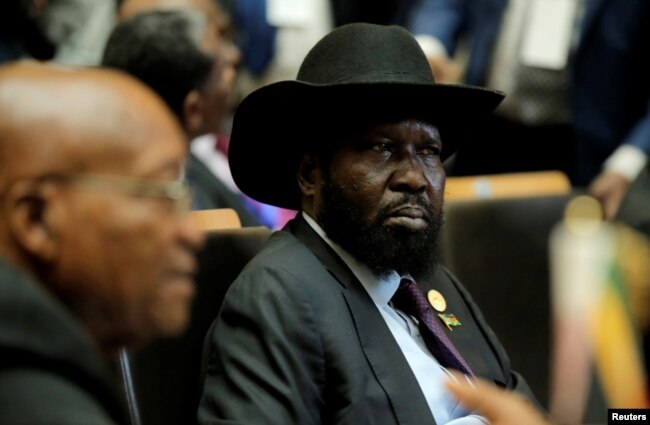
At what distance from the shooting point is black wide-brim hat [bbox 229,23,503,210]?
8.26 feet

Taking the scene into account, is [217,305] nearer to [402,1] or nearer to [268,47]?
[268,47]

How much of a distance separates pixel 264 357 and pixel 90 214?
32.0 inches

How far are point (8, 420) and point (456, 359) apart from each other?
1.50 metres

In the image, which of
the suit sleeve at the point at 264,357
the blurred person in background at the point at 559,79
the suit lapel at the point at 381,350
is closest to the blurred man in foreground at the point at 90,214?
the suit sleeve at the point at 264,357

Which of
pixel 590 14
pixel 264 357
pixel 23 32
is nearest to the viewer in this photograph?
pixel 264 357

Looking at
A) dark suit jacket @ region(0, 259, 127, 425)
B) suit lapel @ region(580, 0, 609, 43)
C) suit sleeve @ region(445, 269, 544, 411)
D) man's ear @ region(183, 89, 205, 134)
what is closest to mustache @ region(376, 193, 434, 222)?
suit sleeve @ region(445, 269, 544, 411)

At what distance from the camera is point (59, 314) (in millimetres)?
1347

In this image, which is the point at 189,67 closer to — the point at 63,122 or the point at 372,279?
the point at 372,279

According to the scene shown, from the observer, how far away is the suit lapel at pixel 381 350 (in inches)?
92.0

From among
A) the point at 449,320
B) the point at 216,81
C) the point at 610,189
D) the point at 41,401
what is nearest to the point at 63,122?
the point at 41,401

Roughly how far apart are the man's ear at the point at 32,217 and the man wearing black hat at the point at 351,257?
2.65 ft

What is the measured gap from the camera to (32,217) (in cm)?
149

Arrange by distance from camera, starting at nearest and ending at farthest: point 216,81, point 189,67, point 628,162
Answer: point 189,67 < point 216,81 < point 628,162

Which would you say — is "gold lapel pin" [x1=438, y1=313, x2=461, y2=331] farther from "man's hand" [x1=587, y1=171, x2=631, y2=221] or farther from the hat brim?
"man's hand" [x1=587, y1=171, x2=631, y2=221]
